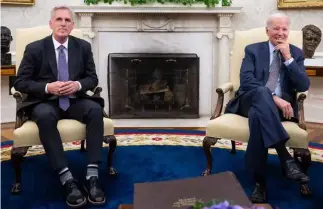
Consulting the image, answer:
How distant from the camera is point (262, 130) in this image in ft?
8.07

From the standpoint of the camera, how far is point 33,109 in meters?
→ 2.66

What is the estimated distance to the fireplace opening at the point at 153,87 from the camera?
505cm

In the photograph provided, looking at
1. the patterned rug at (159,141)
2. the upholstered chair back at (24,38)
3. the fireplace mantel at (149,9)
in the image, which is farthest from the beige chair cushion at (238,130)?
the fireplace mantel at (149,9)

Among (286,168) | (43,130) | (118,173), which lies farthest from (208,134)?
(43,130)

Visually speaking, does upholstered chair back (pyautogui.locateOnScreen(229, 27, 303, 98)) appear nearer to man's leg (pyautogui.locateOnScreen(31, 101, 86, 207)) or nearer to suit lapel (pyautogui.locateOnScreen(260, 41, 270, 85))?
suit lapel (pyautogui.locateOnScreen(260, 41, 270, 85))

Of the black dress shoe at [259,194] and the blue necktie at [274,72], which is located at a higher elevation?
the blue necktie at [274,72]

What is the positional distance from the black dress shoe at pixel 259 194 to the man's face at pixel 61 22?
166 centimetres

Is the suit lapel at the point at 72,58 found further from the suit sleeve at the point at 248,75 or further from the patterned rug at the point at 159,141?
the suit sleeve at the point at 248,75

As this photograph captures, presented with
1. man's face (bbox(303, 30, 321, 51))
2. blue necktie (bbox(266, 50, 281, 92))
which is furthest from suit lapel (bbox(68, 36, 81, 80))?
man's face (bbox(303, 30, 321, 51))

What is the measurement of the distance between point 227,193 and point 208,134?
123cm

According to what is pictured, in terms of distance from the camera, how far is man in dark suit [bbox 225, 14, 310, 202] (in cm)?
247

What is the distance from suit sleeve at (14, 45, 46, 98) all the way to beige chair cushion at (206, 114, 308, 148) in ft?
3.85

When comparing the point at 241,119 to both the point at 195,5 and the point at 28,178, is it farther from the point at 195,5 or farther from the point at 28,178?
the point at 195,5

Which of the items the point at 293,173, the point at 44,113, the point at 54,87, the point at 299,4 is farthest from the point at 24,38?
the point at 299,4
